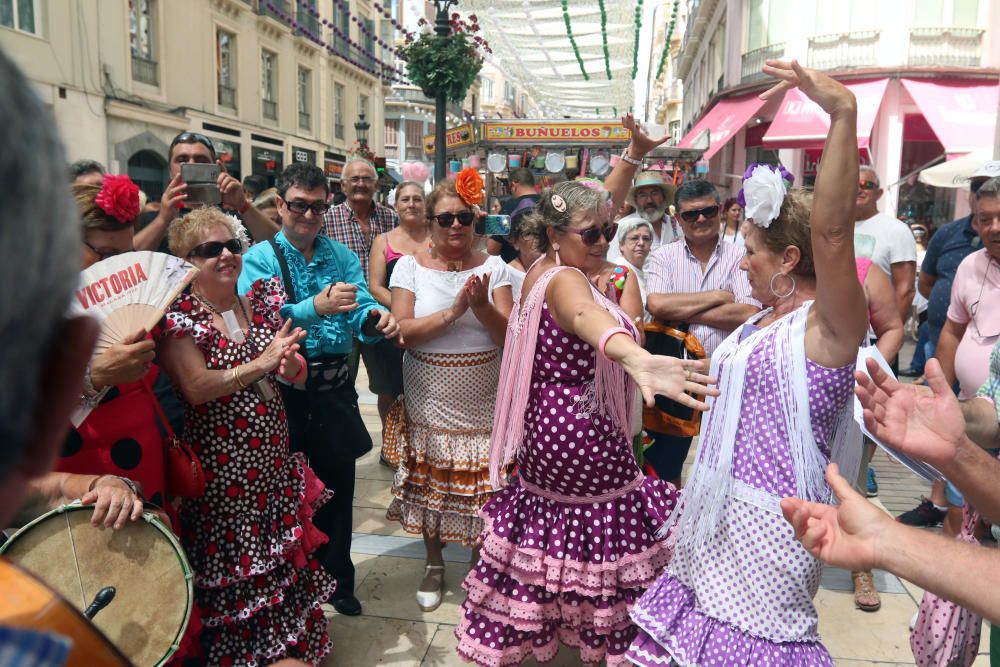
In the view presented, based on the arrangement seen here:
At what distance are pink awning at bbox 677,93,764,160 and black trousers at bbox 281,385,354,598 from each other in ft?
44.4

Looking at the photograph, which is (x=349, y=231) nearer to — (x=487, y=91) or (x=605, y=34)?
(x=605, y=34)

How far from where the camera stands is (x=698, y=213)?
3965 millimetres

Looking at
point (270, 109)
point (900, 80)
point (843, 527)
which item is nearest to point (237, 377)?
point (843, 527)

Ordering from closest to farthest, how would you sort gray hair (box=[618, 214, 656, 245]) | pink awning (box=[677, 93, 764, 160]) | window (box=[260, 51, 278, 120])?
gray hair (box=[618, 214, 656, 245]), pink awning (box=[677, 93, 764, 160]), window (box=[260, 51, 278, 120])

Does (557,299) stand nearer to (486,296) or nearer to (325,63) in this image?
(486,296)

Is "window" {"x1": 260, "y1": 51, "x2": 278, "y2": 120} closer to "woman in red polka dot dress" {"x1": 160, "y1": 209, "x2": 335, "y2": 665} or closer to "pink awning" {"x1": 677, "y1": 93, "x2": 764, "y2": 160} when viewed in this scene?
"pink awning" {"x1": 677, "y1": 93, "x2": 764, "y2": 160}

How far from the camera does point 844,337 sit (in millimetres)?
1876

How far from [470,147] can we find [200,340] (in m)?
12.4

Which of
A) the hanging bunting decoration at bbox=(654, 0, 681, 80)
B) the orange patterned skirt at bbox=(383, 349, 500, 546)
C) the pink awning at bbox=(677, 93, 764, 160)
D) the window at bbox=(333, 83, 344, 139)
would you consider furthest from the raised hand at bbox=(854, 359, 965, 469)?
the window at bbox=(333, 83, 344, 139)

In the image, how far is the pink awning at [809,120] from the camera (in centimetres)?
1338

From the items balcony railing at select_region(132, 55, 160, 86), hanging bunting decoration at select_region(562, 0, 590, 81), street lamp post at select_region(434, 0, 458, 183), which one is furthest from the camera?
balcony railing at select_region(132, 55, 160, 86)

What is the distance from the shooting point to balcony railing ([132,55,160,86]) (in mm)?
17109

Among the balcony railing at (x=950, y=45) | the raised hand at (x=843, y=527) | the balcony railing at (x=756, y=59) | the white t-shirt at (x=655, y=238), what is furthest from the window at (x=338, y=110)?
the raised hand at (x=843, y=527)

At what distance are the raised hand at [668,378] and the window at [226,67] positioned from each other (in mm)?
21328
